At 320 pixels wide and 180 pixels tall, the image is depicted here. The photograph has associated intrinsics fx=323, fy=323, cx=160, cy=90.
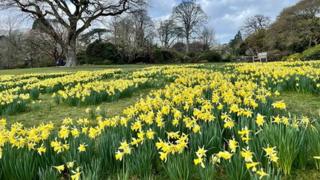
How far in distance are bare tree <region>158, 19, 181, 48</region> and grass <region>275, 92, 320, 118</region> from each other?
44715 mm

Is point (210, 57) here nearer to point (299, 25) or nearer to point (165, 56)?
point (165, 56)

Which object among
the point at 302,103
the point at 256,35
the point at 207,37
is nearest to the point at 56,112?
the point at 302,103

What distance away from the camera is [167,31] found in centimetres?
5134

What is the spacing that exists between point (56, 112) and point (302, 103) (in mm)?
4541

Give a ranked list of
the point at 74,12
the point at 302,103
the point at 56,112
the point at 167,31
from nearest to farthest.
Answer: the point at 302,103, the point at 56,112, the point at 74,12, the point at 167,31

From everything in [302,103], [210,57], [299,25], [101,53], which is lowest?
[302,103]

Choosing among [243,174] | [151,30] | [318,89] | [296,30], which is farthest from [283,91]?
[151,30]

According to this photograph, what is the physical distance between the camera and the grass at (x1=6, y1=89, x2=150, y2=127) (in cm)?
562

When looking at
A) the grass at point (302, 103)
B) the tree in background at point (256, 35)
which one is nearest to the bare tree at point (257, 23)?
the tree in background at point (256, 35)

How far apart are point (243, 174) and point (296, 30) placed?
34.1 meters

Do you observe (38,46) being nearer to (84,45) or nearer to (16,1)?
(84,45)

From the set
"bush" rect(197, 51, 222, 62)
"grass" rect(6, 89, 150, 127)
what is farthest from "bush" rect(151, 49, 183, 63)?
"grass" rect(6, 89, 150, 127)

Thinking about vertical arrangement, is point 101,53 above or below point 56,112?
above

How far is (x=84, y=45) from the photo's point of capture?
49.2 m
